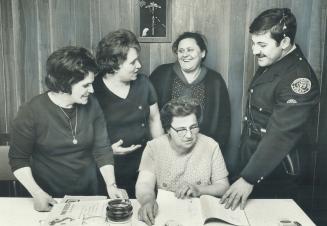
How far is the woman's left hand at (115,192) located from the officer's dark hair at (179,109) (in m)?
0.43

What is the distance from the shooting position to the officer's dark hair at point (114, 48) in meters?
2.14

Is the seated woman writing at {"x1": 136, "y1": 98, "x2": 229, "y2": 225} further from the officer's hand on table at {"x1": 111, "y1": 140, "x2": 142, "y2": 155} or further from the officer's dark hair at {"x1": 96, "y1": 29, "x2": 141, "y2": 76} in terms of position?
the officer's dark hair at {"x1": 96, "y1": 29, "x2": 141, "y2": 76}

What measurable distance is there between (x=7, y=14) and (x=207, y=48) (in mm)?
1135

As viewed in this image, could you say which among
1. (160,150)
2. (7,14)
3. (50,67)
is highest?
(7,14)

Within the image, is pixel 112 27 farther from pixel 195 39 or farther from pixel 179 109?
pixel 179 109

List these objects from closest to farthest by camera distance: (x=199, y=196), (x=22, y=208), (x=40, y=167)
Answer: (x=22, y=208), (x=199, y=196), (x=40, y=167)

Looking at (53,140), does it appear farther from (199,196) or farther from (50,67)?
(199,196)

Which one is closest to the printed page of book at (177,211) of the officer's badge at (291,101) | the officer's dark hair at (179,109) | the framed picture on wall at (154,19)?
the officer's dark hair at (179,109)

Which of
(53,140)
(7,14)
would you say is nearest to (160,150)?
(53,140)

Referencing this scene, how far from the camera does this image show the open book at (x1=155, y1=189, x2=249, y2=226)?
1720 mm

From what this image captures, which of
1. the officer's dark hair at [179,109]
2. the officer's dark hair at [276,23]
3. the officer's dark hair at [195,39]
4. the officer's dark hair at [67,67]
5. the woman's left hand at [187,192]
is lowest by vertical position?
the woman's left hand at [187,192]

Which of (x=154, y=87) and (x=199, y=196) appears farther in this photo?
(x=154, y=87)

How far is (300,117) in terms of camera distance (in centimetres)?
212

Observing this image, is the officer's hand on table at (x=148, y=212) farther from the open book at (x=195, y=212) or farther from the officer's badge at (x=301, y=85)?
the officer's badge at (x=301, y=85)
